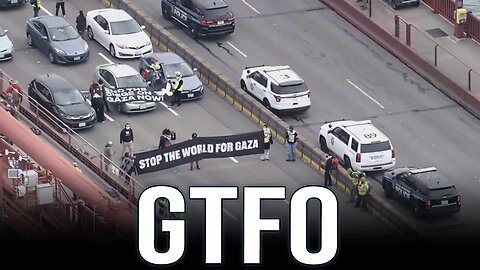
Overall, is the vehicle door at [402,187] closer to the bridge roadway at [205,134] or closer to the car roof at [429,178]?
the car roof at [429,178]

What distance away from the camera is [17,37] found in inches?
3551

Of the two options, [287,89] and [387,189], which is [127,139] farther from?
[387,189]

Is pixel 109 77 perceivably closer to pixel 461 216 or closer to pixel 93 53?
pixel 93 53

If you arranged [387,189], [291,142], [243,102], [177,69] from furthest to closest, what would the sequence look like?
[177,69] < [243,102] < [291,142] < [387,189]

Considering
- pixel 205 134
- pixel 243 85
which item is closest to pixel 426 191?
pixel 205 134

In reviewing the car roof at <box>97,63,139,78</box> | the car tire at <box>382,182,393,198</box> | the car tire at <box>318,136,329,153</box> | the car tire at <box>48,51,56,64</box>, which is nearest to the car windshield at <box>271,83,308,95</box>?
the car tire at <box>318,136,329,153</box>

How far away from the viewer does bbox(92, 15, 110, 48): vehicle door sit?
89.1 m

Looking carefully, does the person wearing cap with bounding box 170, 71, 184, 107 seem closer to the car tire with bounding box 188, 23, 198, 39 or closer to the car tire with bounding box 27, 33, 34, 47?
the car tire with bounding box 188, 23, 198, 39

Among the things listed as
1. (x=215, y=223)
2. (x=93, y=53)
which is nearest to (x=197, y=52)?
(x=93, y=53)

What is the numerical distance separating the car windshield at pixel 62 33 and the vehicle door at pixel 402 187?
17.8m

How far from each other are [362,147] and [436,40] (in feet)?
46.7

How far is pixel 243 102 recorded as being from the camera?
3354 inches

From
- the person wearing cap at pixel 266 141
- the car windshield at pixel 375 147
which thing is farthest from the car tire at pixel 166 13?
the car windshield at pixel 375 147

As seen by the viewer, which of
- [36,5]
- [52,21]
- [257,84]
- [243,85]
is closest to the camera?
[257,84]
